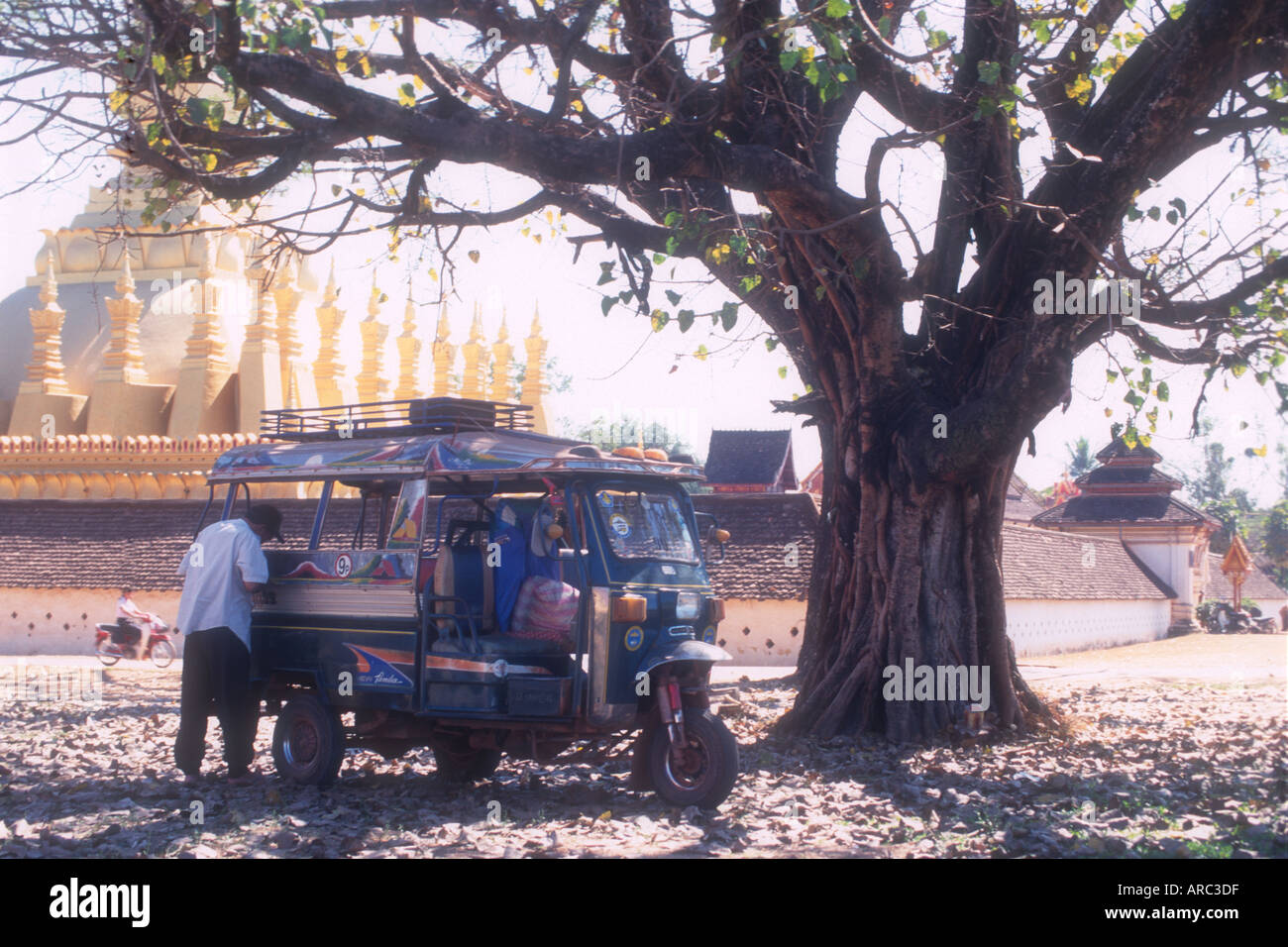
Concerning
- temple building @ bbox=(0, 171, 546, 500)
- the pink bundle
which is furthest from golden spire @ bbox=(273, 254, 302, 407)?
the pink bundle

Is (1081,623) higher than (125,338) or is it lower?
lower

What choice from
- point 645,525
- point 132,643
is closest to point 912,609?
point 645,525

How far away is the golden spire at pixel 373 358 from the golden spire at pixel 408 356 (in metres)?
0.43

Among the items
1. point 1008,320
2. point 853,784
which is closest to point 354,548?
point 853,784

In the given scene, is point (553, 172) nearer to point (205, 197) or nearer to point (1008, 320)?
point (205, 197)

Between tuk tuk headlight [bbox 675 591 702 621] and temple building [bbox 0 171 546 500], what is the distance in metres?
14.9

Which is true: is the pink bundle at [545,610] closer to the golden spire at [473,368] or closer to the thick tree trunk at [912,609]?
the thick tree trunk at [912,609]

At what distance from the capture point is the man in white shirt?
28.4ft

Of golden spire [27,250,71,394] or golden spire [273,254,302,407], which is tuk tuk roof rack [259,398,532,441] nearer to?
golden spire [273,254,302,407]

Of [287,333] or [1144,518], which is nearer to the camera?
[287,333]

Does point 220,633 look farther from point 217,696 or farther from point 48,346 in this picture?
point 48,346

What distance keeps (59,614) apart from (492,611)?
15.5m

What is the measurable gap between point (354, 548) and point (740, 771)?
3.25 metres

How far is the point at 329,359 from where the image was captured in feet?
84.4
